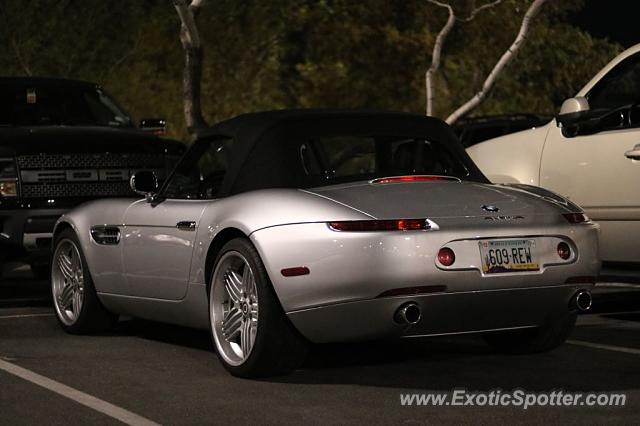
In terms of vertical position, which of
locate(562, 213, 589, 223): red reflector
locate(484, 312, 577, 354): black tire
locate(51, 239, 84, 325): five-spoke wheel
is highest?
locate(562, 213, 589, 223): red reflector

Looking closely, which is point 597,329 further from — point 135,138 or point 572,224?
point 135,138

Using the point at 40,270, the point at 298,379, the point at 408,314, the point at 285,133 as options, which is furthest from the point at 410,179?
the point at 40,270

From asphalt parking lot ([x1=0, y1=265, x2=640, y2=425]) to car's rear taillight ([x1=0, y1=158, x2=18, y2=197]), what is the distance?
96.6 inches

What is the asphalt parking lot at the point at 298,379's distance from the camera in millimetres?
7840

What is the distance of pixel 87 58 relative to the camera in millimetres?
49062

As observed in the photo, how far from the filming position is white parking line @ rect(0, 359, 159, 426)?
7781 mm

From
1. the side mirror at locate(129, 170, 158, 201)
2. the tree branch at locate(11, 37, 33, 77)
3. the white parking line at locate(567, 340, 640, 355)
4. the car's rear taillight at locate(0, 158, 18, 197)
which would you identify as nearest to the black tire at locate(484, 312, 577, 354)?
the white parking line at locate(567, 340, 640, 355)

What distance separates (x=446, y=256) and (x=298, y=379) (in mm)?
1075

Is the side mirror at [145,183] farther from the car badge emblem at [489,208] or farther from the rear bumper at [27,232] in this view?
the rear bumper at [27,232]

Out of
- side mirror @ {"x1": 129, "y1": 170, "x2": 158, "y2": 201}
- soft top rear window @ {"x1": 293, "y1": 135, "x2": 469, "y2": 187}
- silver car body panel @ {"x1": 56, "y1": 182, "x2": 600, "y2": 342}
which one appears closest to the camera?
silver car body panel @ {"x1": 56, "y1": 182, "x2": 600, "y2": 342}

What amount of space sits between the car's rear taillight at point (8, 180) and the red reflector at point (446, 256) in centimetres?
607

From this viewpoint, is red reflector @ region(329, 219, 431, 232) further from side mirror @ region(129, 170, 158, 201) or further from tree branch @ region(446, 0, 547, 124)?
tree branch @ region(446, 0, 547, 124)

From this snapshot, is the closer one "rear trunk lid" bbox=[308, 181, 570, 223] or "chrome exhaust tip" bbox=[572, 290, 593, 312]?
"rear trunk lid" bbox=[308, 181, 570, 223]

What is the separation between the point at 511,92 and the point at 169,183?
39512 millimetres
